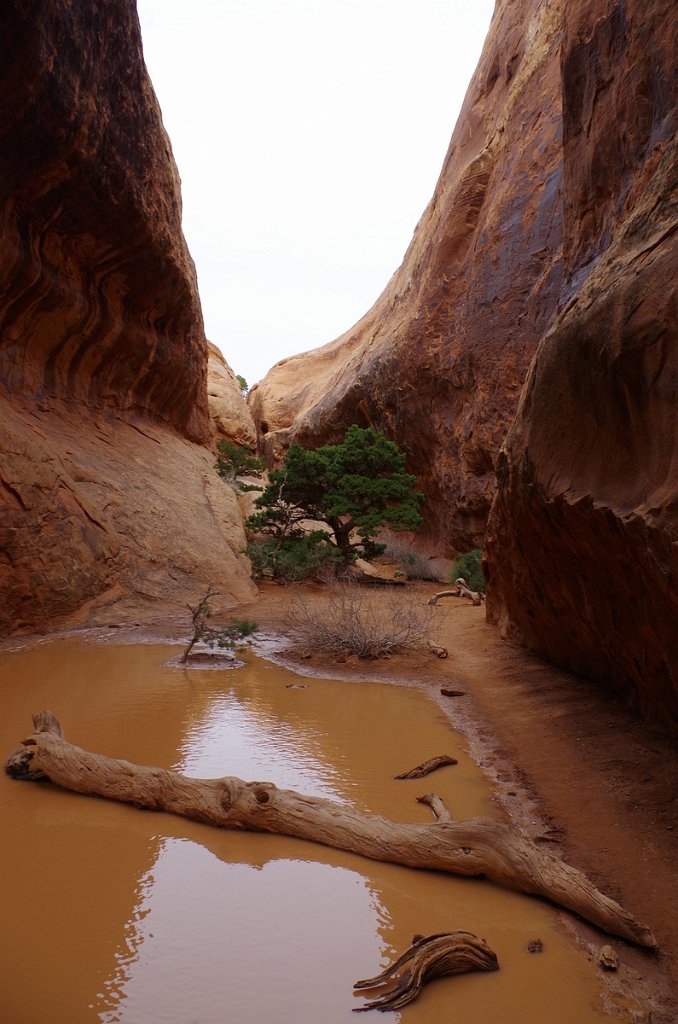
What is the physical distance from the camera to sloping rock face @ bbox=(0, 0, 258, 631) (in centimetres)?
964

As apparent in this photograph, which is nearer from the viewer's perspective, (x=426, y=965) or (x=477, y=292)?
(x=426, y=965)

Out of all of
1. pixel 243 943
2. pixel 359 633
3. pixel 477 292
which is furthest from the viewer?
pixel 477 292

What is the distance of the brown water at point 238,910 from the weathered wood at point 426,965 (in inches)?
1.9

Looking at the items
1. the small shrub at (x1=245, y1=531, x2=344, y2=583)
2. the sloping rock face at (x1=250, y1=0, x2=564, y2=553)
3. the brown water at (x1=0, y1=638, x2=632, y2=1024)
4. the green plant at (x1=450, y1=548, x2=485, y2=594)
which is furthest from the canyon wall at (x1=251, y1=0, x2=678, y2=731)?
the small shrub at (x1=245, y1=531, x2=344, y2=583)

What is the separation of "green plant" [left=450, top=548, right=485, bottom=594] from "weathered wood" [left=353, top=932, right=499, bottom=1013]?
12860 millimetres

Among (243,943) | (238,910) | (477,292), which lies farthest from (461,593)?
(243,943)

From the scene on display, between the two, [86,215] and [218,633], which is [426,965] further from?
[86,215]

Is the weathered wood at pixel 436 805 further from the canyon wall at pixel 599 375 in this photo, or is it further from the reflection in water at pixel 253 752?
the canyon wall at pixel 599 375

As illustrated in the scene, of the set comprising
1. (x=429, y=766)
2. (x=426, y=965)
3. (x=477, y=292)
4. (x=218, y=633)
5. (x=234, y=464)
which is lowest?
(x=218, y=633)

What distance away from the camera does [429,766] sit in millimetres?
5402

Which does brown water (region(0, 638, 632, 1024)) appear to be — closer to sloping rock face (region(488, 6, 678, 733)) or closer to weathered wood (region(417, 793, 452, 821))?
weathered wood (region(417, 793, 452, 821))

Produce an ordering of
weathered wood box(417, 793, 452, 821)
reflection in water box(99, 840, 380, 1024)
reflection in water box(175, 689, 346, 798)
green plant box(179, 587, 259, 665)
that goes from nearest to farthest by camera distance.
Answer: reflection in water box(99, 840, 380, 1024)
weathered wood box(417, 793, 452, 821)
reflection in water box(175, 689, 346, 798)
green plant box(179, 587, 259, 665)

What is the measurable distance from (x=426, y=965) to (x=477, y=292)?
712 inches

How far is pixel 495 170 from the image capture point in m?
19.9
